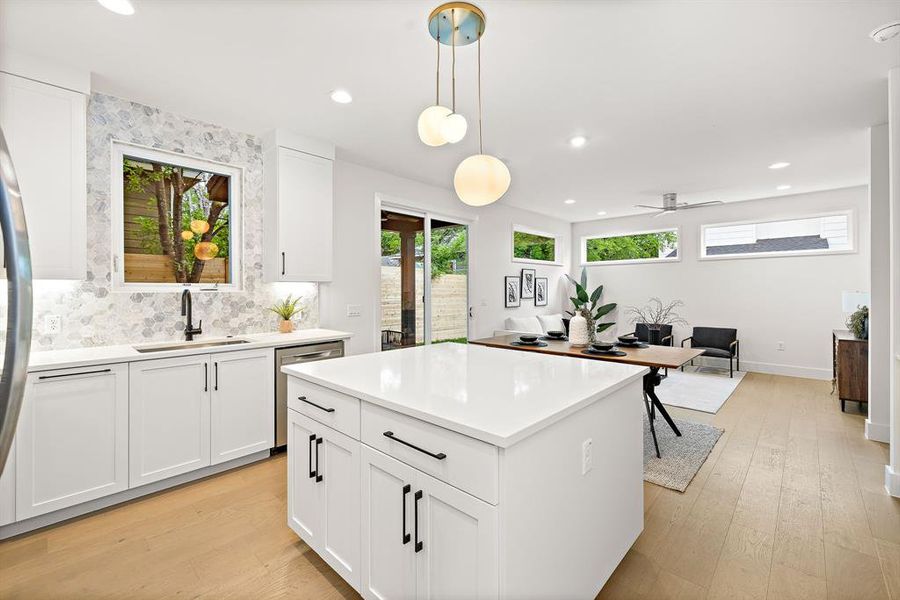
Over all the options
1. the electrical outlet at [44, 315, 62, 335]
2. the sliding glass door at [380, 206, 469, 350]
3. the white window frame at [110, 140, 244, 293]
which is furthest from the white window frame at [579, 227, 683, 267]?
the electrical outlet at [44, 315, 62, 335]

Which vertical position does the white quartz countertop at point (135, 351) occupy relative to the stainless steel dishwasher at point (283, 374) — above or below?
above

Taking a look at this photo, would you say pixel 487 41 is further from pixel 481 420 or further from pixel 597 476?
pixel 597 476

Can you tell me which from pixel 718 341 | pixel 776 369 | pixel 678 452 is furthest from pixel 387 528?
pixel 776 369

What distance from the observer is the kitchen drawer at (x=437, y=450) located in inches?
44.6

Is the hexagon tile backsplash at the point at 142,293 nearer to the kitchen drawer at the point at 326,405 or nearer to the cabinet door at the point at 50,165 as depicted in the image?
the cabinet door at the point at 50,165

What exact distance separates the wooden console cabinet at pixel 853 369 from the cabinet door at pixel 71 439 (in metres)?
6.13

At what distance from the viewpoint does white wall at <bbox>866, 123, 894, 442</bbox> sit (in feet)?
10.7

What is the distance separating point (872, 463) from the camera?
297 centimetres

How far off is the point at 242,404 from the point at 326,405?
160 cm

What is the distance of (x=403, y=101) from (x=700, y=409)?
13.7 feet

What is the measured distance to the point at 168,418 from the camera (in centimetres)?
261

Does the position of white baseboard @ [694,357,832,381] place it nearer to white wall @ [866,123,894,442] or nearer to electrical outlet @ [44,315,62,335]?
white wall @ [866,123,894,442]

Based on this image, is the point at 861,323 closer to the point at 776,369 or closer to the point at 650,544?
the point at 776,369

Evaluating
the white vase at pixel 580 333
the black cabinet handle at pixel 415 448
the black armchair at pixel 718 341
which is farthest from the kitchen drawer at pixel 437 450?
the black armchair at pixel 718 341
